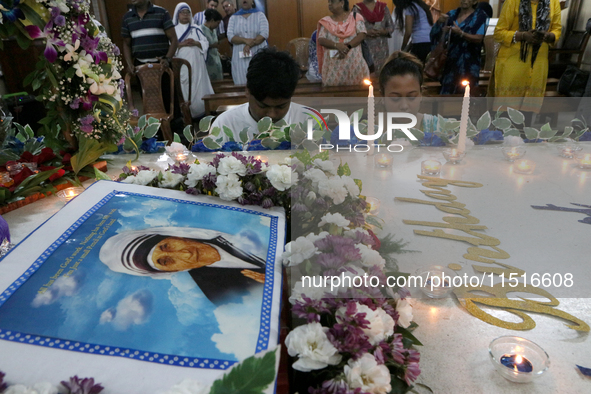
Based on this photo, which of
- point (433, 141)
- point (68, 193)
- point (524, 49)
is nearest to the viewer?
point (68, 193)

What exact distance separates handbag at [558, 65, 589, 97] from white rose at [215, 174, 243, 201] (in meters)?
4.24

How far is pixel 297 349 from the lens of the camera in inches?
20.9

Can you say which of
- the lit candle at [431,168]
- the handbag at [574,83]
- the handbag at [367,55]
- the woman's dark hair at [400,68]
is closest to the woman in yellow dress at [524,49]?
the handbag at [574,83]

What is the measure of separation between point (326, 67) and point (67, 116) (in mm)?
2588

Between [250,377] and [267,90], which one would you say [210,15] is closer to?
[267,90]

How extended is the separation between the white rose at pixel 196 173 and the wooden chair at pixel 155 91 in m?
2.75

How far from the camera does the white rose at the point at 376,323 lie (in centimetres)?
55

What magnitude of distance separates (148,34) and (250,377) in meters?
4.13

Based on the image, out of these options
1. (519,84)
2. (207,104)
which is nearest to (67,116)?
(207,104)

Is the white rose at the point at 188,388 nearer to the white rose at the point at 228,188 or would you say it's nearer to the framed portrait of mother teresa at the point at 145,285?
the framed portrait of mother teresa at the point at 145,285

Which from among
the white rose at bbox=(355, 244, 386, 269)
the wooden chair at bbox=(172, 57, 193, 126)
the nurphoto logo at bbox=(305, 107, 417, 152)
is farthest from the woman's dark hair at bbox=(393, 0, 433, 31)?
the white rose at bbox=(355, 244, 386, 269)

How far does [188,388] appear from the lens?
1.57 feet

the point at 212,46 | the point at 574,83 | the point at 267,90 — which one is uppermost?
the point at 212,46

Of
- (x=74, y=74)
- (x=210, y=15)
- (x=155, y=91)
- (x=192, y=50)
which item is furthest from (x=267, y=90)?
(x=210, y=15)
